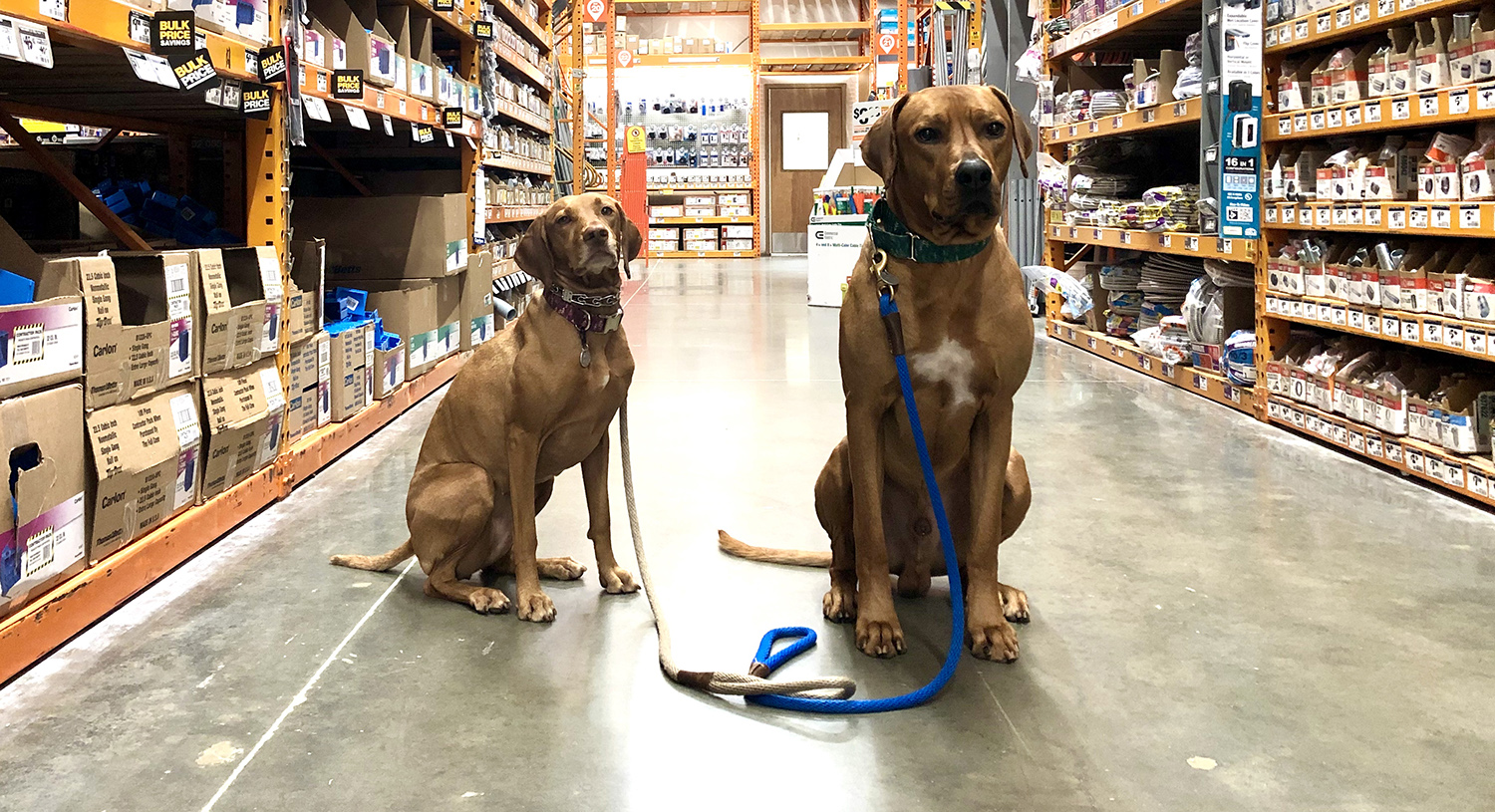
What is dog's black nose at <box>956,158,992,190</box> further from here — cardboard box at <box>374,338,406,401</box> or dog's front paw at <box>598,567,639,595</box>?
cardboard box at <box>374,338,406,401</box>

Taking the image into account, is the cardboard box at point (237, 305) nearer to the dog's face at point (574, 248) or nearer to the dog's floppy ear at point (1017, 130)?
the dog's face at point (574, 248)

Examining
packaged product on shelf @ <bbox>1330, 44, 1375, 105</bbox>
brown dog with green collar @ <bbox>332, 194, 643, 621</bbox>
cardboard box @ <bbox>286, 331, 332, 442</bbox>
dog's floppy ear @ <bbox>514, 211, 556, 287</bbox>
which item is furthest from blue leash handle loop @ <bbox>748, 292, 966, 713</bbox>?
packaged product on shelf @ <bbox>1330, 44, 1375, 105</bbox>

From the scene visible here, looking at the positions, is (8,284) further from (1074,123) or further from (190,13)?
(1074,123)

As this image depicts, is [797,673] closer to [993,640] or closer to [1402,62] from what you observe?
[993,640]

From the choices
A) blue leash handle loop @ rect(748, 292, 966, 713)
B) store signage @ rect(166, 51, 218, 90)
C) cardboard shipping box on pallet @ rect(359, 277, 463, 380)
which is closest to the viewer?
blue leash handle loop @ rect(748, 292, 966, 713)

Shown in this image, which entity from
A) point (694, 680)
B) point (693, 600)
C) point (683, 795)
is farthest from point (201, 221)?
point (683, 795)

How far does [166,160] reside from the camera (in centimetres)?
555

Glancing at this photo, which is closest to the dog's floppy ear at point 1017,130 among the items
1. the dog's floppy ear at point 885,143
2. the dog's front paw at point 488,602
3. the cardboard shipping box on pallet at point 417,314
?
the dog's floppy ear at point 885,143

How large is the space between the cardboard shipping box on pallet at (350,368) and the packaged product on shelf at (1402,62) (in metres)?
3.70

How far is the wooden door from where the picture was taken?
1912 centimetres

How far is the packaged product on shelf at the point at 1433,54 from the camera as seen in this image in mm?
3559

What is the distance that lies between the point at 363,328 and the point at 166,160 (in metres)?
1.98

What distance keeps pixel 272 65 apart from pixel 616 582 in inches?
71.1

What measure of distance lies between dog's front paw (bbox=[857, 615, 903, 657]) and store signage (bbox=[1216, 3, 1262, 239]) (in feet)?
10.5
